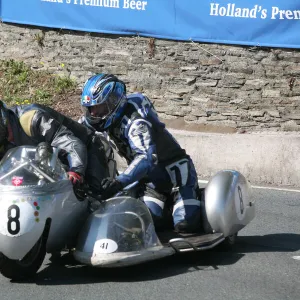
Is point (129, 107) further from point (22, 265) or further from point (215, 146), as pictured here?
point (215, 146)

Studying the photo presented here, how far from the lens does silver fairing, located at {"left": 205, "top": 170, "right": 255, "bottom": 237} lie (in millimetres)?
6781

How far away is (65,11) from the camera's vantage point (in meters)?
13.6

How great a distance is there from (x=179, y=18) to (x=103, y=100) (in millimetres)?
6218

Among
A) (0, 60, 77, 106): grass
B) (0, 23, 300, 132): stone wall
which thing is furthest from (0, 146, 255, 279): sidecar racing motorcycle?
(0, 60, 77, 106): grass

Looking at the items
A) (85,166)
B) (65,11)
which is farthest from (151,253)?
(65,11)

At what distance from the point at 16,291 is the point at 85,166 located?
3.71 feet

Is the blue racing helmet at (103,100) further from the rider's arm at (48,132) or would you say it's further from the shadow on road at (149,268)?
the shadow on road at (149,268)

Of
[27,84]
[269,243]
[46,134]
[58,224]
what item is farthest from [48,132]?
[27,84]

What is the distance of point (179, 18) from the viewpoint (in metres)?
12.5

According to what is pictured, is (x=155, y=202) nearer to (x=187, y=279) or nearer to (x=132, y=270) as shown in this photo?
(x=132, y=270)

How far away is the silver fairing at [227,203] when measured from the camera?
6781mm

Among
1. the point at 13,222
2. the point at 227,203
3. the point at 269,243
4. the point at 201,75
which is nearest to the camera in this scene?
the point at 13,222

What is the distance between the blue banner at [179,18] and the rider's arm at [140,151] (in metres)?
5.66

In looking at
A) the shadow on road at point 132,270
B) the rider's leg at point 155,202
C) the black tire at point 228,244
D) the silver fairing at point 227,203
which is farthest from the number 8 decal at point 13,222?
the black tire at point 228,244
